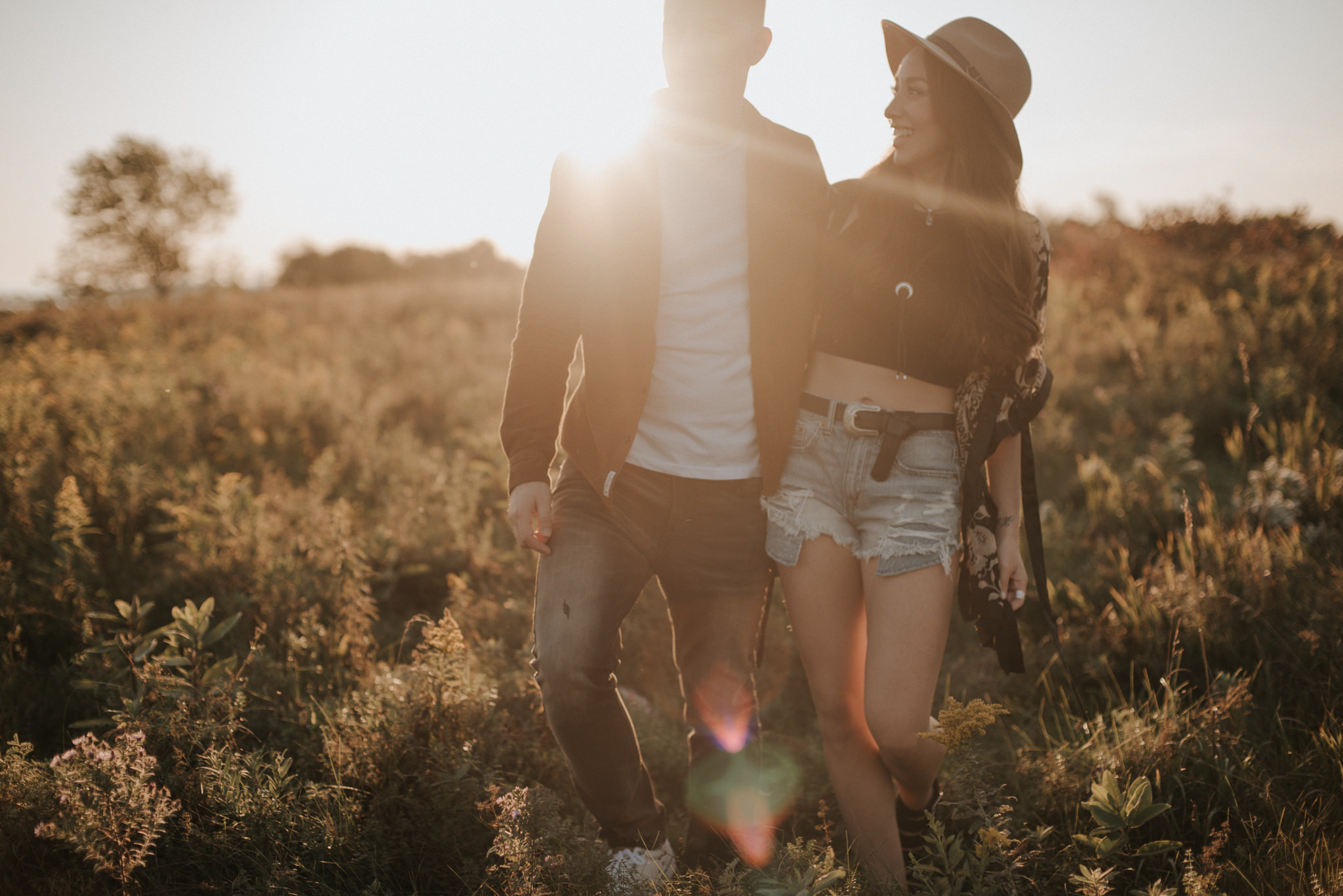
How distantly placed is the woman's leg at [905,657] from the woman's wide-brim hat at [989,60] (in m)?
1.47

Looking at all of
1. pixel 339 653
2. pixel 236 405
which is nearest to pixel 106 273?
pixel 236 405

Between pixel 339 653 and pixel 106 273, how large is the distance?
35005 mm

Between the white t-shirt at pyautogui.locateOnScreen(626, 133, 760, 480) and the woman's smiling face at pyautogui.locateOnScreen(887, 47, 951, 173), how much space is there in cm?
59

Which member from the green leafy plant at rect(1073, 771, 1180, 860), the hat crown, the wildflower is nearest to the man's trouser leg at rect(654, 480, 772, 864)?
the wildflower

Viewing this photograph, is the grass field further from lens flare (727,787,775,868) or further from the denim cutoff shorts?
the denim cutoff shorts

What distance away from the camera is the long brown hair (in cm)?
227

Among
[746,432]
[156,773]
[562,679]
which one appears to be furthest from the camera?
[746,432]

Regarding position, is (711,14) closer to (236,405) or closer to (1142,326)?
(236,405)

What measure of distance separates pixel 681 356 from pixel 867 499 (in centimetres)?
78

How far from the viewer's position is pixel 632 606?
7.86 ft

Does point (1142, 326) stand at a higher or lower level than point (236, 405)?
higher

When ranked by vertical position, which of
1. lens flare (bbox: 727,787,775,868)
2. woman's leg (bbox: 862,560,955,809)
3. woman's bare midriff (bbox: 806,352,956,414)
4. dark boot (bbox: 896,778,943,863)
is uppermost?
woman's bare midriff (bbox: 806,352,956,414)

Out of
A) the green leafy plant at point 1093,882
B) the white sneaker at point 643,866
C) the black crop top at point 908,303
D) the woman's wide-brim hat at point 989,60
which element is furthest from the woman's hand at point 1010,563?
the white sneaker at point 643,866

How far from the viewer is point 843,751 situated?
2.33 m
